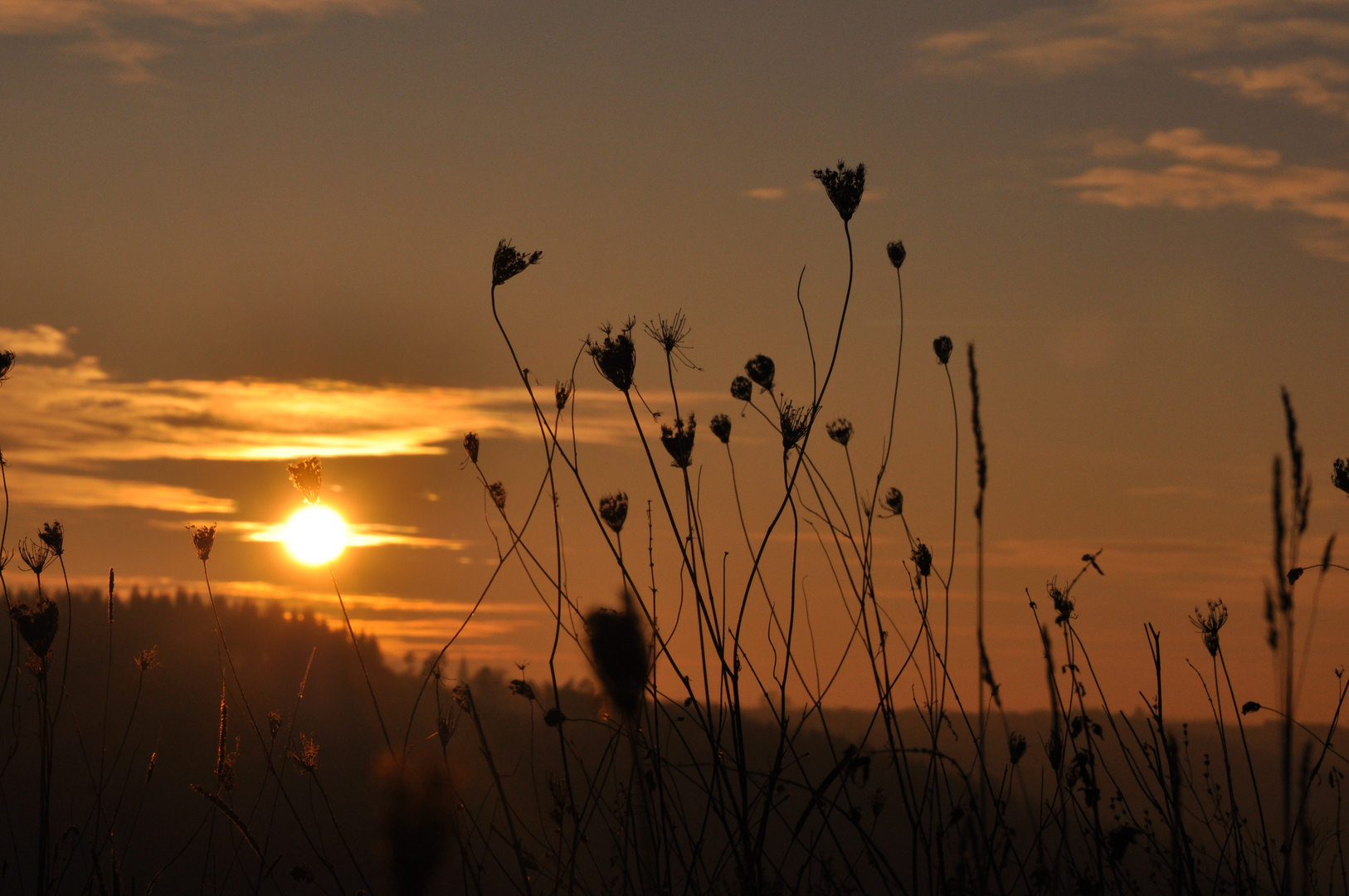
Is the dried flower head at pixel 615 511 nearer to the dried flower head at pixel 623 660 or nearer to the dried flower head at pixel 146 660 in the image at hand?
the dried flower head at pixel 623 660

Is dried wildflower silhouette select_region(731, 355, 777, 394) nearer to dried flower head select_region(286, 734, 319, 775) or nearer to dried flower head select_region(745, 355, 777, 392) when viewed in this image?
dried flower head select_region(745, 355, 777, 392)

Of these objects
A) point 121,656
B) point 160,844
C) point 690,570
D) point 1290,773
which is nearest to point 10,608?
point 690,570

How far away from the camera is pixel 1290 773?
5.50ft

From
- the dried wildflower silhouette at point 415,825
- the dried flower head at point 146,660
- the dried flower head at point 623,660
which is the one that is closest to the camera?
the dried wildflower silhouette at point 415,825

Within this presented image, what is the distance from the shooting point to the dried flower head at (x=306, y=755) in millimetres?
3912

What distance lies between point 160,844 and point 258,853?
18934 centimetres

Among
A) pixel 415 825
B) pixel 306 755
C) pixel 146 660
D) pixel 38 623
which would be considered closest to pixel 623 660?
pixel 415 825

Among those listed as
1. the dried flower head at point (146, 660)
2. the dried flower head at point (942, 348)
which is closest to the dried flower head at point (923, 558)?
the dried flower head at point (942, 348)

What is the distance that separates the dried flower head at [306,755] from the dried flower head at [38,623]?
88cm

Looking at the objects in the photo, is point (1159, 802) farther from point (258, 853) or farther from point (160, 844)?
point (160, 844)

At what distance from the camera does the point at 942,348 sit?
479 centimetres

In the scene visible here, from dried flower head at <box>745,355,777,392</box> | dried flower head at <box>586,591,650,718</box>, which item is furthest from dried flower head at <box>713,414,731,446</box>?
dried flower head at <box>586,591,650,718</box>

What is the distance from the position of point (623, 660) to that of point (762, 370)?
196 cm

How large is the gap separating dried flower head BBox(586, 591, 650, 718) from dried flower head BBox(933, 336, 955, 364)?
2.23 meters
